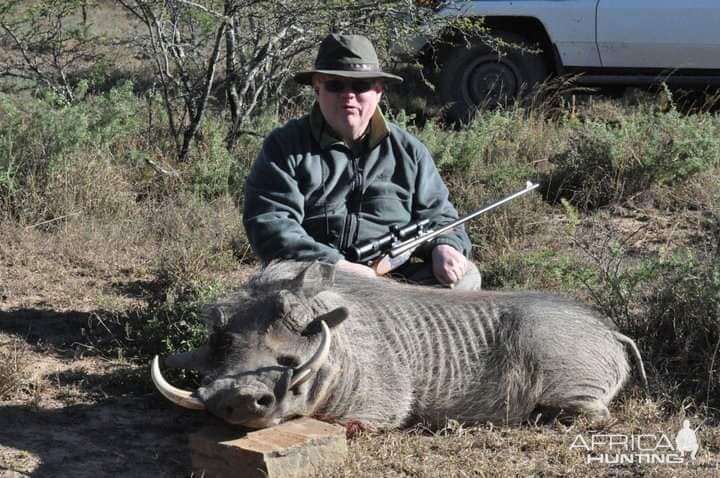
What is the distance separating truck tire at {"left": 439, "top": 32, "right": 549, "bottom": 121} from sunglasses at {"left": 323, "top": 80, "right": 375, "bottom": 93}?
4702mm

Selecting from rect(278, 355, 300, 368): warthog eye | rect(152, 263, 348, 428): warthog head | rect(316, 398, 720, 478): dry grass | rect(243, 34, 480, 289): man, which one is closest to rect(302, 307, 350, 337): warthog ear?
rect(152, 263, 348, 428): warthog head

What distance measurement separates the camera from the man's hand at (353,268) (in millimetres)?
4676

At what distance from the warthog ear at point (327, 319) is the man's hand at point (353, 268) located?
1.73ft

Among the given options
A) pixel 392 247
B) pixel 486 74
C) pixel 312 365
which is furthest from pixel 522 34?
pixel 312 365

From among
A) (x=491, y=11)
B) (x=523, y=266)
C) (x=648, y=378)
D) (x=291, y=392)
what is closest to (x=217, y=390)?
(x=291, y=392)

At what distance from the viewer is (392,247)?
493 cm

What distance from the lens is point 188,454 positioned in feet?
14.2

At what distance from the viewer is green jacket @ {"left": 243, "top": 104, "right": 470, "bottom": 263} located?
4895 mm

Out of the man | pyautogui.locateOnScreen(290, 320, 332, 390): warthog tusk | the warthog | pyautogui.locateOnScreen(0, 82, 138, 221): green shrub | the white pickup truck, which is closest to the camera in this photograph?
pyautogui.locateOnScreen(290, 320, 332, 390): warthog tusk

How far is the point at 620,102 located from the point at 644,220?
3.25m

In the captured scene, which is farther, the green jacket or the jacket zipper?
the jacket zipper

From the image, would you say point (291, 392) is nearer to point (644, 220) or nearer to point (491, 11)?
point (644, 220)

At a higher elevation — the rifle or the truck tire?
the truck tire

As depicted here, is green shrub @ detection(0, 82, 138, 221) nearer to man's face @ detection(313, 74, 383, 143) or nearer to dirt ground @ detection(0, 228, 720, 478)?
dirt ground @ detection(0, 228, 720, 478)
